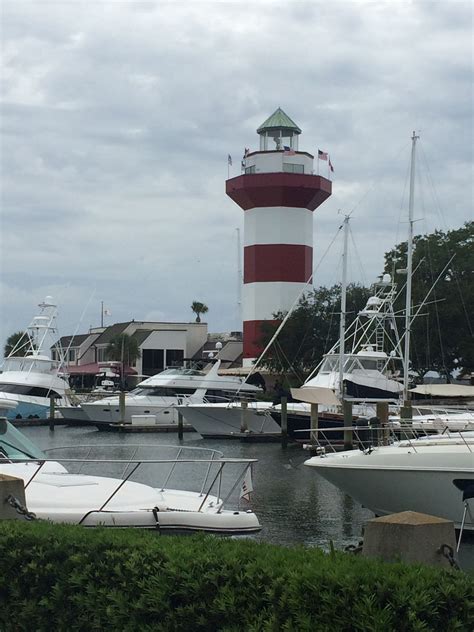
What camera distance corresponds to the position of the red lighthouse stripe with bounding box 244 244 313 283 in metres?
67.0

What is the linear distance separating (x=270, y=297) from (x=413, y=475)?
163ft

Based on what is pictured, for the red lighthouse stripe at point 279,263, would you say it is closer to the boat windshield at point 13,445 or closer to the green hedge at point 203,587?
the boat windshield at point 13,445

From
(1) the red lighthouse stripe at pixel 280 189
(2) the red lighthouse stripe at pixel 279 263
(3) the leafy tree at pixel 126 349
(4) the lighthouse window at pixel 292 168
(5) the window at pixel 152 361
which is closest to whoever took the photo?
(2) the red lighthouse stripe at pixel 279 263

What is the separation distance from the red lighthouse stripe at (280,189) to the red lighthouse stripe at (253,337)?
7.53 metres

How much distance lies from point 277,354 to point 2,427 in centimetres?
5044

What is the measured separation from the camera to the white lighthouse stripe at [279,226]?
67.2 meters

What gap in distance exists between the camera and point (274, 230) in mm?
67312

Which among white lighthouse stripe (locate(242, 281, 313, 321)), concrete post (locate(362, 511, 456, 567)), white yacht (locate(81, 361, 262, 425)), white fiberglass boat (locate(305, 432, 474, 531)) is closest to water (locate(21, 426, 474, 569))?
white fiberglass boat (locate(305, 432, 474, 531))

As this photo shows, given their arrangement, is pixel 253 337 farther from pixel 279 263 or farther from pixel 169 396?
pixel 169 396

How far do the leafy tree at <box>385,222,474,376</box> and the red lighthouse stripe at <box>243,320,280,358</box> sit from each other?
9.67 meters

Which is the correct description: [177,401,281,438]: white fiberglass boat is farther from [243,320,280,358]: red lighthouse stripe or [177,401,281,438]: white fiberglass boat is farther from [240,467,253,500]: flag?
[240,467,253,500]: flag

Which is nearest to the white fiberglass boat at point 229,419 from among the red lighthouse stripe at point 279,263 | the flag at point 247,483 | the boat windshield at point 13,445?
the red lighthouse stripe at point 279,263

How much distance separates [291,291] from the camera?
67250 mm

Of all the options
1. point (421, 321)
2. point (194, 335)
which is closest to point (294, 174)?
point (421, 321)
